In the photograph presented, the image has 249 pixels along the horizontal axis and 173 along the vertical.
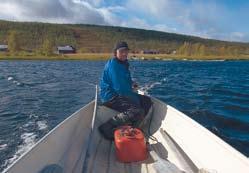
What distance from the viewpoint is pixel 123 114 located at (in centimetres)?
691

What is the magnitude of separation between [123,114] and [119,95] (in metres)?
0.46

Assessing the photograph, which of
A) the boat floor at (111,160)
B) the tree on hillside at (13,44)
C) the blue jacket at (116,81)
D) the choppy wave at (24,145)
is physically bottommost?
the tree on hillside at (13,44)

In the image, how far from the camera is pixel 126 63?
7.24m

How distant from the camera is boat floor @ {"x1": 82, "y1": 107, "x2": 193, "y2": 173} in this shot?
561 centimetres

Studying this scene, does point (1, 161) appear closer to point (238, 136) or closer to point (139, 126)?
point (139, 126)

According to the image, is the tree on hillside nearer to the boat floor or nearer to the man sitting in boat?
the man sitting in boat

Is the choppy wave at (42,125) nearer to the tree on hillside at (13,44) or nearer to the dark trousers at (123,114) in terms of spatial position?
the dark trousers at (123,114)

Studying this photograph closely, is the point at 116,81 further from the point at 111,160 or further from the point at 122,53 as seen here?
the point at 111,160

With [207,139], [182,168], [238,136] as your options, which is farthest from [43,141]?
[238,136]

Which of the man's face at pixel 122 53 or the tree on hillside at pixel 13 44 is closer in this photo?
the man's face at pixel 122 53

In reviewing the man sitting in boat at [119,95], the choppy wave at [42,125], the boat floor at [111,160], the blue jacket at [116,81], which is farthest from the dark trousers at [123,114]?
the choppy wave at [42,125]

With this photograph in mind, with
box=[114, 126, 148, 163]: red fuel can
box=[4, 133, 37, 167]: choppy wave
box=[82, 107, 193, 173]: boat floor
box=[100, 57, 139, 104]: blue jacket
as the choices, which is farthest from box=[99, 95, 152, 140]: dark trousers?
box=[4, 133, 37, 167]: choppy wave

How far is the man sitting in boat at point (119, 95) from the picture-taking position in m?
6.86

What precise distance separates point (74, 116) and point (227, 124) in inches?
244
